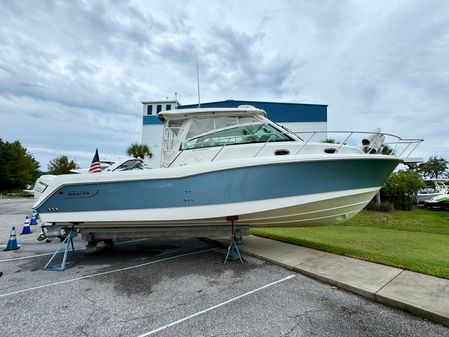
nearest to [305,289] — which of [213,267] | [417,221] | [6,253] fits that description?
[213,267]

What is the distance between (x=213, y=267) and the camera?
4875mm

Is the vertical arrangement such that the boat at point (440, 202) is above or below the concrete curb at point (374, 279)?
above

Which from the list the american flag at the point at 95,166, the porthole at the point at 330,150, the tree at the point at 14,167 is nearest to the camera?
the porthole at the point at 330,150

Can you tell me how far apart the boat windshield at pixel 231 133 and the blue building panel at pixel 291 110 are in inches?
874

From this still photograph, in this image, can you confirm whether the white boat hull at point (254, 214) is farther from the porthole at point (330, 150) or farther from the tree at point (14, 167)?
the tree at point (14, 167)

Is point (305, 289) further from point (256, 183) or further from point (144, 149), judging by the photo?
point (144, 149)

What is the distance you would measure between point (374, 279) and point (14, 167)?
157 feet

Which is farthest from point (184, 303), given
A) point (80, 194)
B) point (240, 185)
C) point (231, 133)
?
point (231, 133)

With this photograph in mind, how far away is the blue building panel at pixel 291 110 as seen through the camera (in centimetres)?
2734

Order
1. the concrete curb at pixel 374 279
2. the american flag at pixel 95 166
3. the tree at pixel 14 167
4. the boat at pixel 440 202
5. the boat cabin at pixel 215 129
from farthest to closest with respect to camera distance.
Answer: the tree at pixel 14 167 → the boat at pixel 440 202 → the american flag at pixel 95 166 → the boat cabin at pixel 215 129 → the concrete curb at pixel 374 279

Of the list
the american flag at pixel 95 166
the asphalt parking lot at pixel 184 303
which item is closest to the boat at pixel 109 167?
the american flag at pixel 95 166

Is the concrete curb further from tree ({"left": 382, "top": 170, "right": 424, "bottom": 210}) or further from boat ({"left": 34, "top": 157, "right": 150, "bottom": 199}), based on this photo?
tree ({"left": 382, "top": 170, "right": 424, "bottom": 210})

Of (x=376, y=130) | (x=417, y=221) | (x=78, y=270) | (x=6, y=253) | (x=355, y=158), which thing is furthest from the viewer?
(x=417, y=221)

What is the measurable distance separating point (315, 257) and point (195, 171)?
2892mm
